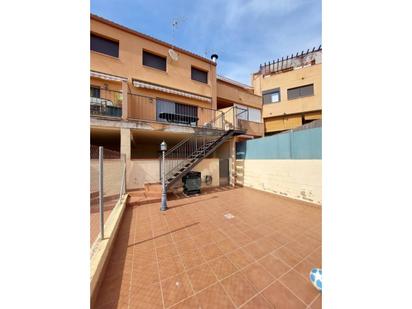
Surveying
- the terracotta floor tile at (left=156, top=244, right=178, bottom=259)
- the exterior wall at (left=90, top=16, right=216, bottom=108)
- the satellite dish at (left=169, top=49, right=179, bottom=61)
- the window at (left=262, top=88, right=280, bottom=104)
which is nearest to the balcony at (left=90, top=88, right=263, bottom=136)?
the exterior wall at (left=90, top=16, right=216, bottom=108)

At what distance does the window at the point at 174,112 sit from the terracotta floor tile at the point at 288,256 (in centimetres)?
797

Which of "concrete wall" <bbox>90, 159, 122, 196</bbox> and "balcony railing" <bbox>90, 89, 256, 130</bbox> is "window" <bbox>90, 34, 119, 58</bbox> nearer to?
"balcony railing" <bbox>90, 89, 256, 130</bbox>

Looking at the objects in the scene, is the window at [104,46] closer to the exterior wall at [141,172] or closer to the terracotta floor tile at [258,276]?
the exterior wall at [141,172]

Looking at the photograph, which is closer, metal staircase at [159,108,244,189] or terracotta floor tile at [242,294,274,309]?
terracotta floor tile at [242,294,274,309]

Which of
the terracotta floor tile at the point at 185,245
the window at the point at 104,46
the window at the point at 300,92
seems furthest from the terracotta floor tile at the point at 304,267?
the window at the point at 300,92

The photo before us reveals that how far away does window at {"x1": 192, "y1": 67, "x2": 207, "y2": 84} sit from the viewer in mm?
11479

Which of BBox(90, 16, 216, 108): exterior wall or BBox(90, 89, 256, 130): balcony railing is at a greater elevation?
BBox(90, 16, 216, 108): exterior wall

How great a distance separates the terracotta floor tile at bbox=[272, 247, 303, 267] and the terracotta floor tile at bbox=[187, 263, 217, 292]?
1.31 m

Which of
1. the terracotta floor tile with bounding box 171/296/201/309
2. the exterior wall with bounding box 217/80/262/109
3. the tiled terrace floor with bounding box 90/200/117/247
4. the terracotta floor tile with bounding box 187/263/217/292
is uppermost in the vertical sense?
the exterior wall with bounding box 217/80/262/109
